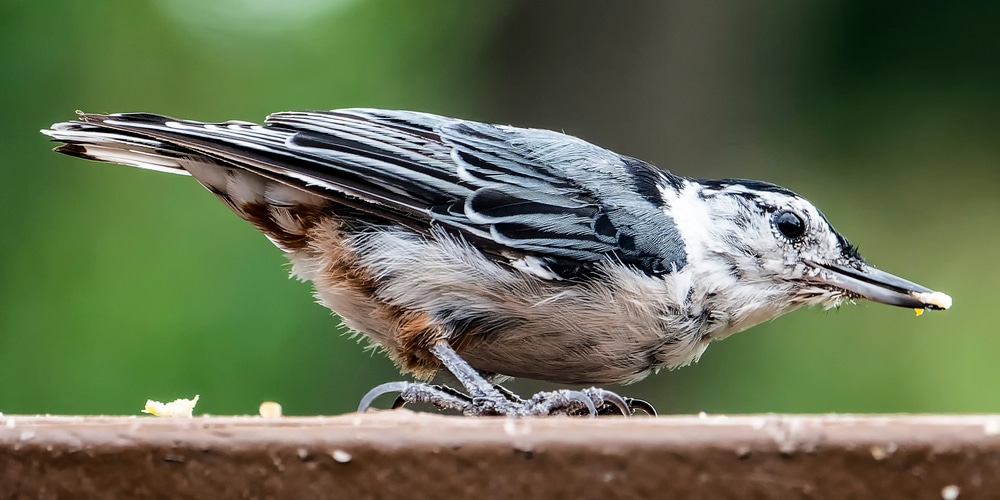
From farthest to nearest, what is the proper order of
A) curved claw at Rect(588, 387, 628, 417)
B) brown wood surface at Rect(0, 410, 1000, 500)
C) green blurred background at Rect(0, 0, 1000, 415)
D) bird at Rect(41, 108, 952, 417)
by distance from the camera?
1. green blurred background at Rect(0, 0, 1000, 415)
2. bird at Rect(41, 108, 952, 417)
3. curved claw at Rect(588, 387, 628, 417)
4. brown wood surface at Rect(0, 410, 1000, 500)

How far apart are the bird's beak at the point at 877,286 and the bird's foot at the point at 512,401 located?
567mm

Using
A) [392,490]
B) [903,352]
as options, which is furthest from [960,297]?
[392,490]

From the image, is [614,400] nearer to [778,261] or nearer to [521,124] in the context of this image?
[778,261]

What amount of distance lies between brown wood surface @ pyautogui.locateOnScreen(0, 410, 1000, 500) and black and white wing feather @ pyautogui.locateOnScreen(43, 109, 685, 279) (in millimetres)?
1355

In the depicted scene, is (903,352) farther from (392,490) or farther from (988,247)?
(392,490)

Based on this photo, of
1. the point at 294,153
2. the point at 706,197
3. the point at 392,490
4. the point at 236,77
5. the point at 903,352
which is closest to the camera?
the point at 392,490

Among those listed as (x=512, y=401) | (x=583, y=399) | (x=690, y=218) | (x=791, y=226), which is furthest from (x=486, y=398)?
(x=791, y=226)

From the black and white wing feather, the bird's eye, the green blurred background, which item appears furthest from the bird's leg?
A: the green blurred background

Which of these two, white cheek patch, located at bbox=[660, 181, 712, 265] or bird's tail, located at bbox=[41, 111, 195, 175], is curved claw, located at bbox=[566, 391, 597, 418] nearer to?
white cheek patch, located at bbox=[660, 181, 712, 265]

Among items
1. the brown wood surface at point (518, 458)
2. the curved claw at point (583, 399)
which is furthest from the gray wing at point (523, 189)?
the brown wood surface at point (518, 458)

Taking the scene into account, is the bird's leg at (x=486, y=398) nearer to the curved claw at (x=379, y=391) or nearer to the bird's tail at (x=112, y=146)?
the curved claw at (x=379, y=391)

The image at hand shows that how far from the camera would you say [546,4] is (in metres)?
4.89

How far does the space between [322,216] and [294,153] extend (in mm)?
169

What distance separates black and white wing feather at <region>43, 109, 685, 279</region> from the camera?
241 cm
